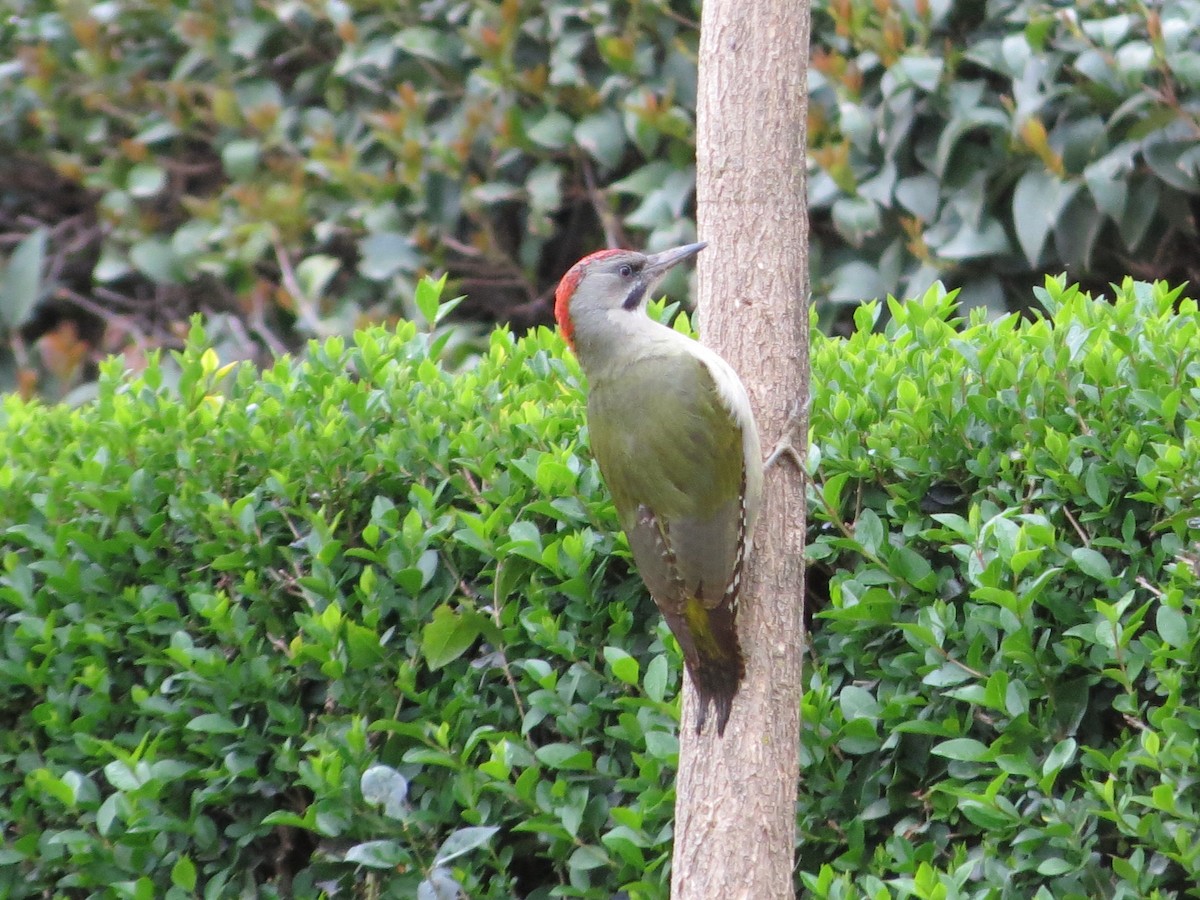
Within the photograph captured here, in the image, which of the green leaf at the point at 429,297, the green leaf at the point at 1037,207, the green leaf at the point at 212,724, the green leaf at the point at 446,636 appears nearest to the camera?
the green leaf at the point at 446,636

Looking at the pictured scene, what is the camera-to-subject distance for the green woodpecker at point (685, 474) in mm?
3299

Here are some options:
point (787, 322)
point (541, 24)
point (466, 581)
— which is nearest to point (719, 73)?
point (787, 322)

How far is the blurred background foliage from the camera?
17.7 ft

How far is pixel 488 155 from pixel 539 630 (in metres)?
3.59

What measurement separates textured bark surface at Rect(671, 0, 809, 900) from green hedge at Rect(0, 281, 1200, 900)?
0.20 m

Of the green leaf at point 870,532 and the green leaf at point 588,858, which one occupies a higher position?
the green leaf at point 870,532

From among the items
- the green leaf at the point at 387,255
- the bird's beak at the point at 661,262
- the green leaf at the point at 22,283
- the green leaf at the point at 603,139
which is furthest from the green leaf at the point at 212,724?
the green leaf at the point at 22,283

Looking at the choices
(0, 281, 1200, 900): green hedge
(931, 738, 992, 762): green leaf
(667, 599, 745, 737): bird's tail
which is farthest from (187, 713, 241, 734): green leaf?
(931, 738, 992, 762): green leaf

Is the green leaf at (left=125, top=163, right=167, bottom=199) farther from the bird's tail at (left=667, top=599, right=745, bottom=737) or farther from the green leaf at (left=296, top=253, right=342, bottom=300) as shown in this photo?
the bird's tail at (left=667, top=599, right=745, bottom=737)

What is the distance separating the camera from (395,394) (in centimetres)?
412

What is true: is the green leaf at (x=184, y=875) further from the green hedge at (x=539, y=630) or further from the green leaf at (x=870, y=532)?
the green leaf at (x=870, y=532)

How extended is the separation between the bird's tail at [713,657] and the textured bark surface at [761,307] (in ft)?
0.08

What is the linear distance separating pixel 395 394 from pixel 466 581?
0.58 metres

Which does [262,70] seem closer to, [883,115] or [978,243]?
[883,115]
